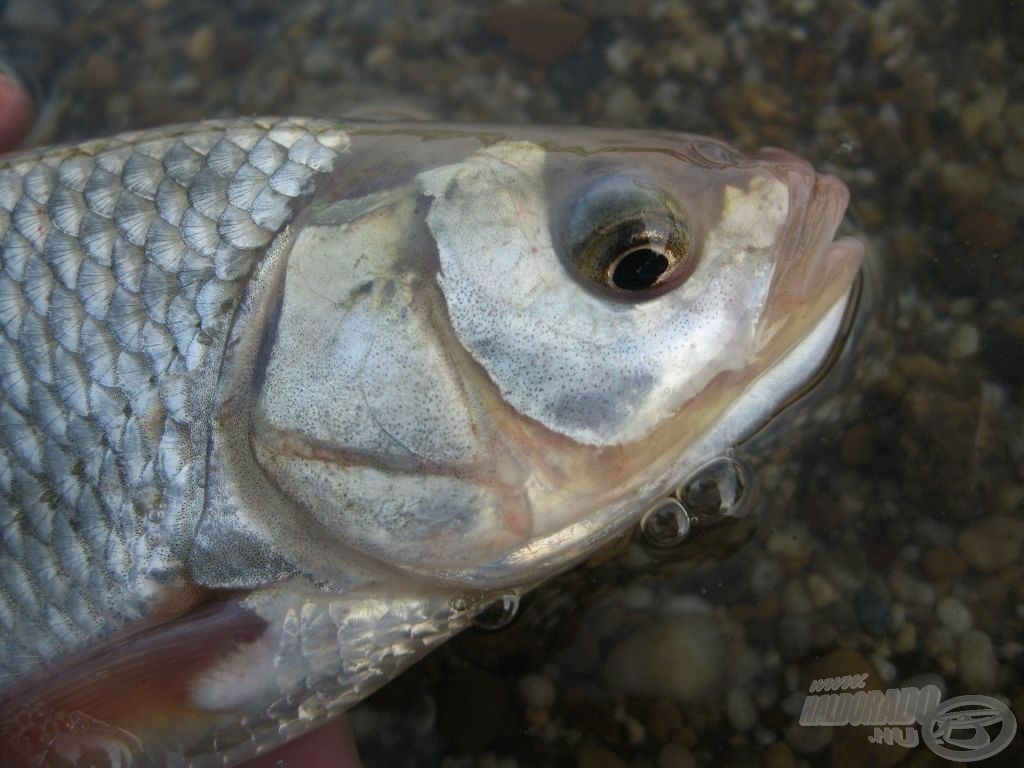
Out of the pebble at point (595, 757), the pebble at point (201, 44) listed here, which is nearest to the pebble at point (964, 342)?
the pebble at point (595, 757)

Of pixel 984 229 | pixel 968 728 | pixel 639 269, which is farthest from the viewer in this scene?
pixel 984 229

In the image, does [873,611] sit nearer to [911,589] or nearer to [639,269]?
[911,589]

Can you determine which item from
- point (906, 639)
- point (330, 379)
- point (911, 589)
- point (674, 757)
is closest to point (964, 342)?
point (911, 589)

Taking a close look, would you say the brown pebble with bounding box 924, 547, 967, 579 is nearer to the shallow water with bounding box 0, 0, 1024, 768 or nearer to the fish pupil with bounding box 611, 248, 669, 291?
the shallow water with bounding box 0, 0, 1024, 768

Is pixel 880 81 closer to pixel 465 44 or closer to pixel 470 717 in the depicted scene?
pixel 465 44

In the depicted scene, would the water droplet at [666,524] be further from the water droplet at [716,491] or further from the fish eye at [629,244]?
the fish eye at [629,244]

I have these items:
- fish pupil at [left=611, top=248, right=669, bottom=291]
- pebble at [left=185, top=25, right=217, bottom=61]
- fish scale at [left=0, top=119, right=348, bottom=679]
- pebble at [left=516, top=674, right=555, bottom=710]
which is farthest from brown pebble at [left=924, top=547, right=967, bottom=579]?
pebble at [left=185, top=25, right=217, bottom=61]

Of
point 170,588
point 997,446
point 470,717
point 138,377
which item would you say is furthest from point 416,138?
point 997,446
